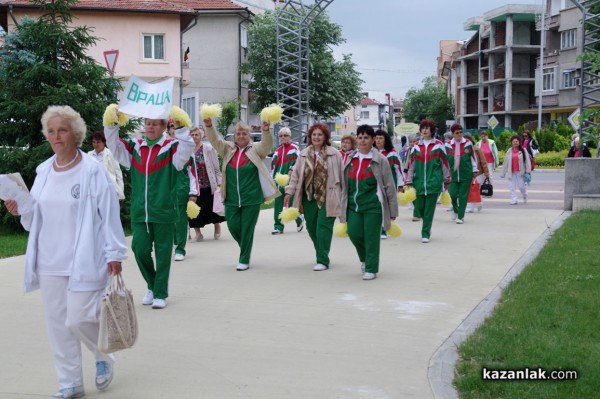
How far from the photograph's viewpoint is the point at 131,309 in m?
5.46

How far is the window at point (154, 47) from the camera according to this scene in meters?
41.0

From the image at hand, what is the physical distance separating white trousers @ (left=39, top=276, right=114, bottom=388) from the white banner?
253 centimetres

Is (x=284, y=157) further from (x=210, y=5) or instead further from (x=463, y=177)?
(x=210, y=5)

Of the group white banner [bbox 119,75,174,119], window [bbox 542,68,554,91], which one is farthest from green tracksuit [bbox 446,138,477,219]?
window [bbox 542,68,554,91]

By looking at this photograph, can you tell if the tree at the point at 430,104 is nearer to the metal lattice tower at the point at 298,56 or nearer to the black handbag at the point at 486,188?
the metal lattice tower at the point at 298,56

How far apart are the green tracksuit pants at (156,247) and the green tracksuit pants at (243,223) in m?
2.37

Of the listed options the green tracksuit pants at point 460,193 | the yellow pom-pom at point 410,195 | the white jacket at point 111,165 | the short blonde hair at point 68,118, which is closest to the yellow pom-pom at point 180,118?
the short blonde hair at point 68,118

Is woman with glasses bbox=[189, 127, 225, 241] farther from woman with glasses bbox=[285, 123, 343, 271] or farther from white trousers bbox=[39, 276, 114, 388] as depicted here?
white trousers bbox=[39, 276, 114, 388]

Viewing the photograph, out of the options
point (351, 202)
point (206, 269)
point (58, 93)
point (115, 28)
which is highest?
point (115, 28)

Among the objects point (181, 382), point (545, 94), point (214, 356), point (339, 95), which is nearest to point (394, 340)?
point (214, 356)

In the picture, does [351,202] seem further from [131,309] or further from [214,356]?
[131,309]

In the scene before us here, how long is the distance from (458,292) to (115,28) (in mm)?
33642

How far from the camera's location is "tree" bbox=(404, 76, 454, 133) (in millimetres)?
108438

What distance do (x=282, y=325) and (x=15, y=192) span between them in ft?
10.3
